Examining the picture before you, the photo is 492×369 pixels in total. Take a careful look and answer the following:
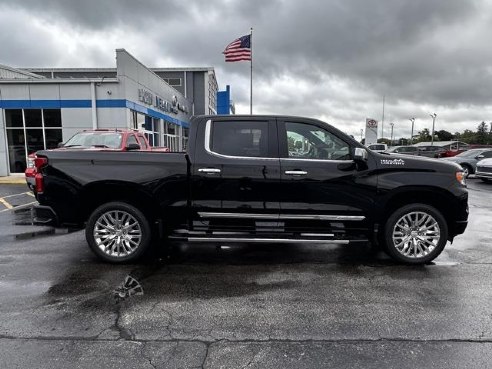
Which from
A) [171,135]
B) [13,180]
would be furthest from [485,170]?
[171,135]

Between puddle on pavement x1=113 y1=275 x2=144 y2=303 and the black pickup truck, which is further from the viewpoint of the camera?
the black pickup truck

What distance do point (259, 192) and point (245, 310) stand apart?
→ 175cm

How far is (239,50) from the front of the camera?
26203 mm

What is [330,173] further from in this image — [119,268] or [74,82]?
[74,82]

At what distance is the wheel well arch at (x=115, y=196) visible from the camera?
5.45 metres

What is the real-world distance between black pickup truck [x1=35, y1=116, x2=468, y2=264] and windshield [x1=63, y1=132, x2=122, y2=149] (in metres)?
5.92

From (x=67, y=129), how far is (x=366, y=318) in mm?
17339

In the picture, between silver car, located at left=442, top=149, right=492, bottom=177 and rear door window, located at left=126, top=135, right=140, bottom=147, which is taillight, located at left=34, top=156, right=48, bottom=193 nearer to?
rear door window, located at left=126, top=135, right=140, bottom=147

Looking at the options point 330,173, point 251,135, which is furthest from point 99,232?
point 330,173

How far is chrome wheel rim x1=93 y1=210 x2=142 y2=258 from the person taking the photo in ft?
18.1

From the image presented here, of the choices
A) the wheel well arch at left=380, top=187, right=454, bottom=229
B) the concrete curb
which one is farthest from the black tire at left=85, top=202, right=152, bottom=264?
the concrete curb

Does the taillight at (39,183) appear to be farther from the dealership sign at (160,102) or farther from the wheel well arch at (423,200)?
the dealership sign at (160,102)

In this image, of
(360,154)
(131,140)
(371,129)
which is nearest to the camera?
(360,154)

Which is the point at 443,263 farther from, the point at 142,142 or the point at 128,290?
the point at 142,142
